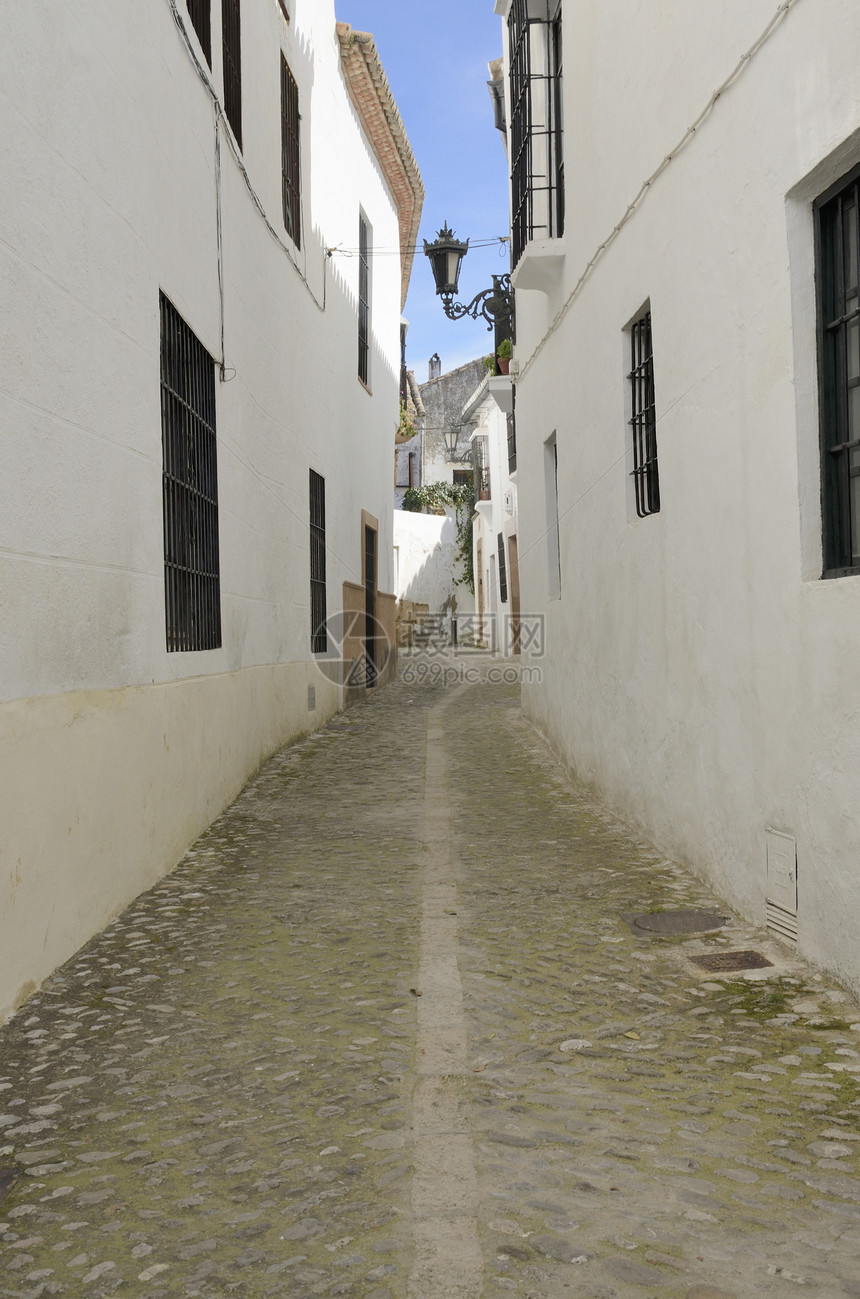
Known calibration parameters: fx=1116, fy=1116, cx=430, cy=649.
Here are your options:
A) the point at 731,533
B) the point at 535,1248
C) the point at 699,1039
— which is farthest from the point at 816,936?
the point at 535,1248

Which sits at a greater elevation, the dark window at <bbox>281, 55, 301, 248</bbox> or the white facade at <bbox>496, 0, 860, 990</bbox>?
the dark window at <bbox>281, 55, 301, 248</bbox>

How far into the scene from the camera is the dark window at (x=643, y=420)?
6043mm

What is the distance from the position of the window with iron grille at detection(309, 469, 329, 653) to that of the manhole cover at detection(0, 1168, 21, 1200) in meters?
8.52

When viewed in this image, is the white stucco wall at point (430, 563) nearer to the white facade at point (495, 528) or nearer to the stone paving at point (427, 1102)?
the white facade at point (495, 528)

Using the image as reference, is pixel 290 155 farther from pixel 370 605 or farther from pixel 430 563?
pixel 430 563

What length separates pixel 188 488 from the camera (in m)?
6.45

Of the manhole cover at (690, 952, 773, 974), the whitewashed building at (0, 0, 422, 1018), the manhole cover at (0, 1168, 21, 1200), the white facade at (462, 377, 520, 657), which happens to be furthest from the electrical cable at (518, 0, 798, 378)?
the white facade at (462, 377, 520, 657)

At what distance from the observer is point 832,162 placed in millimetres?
3557

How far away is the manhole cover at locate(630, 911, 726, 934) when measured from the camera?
4.31m

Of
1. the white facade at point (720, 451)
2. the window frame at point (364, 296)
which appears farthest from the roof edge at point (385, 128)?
the white facade at point (720, 451)

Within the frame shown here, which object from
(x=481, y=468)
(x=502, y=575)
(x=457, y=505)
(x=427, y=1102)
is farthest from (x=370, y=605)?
(x=457, y=505)

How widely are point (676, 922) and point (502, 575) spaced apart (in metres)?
19.1

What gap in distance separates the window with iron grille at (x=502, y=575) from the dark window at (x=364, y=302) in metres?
7.80

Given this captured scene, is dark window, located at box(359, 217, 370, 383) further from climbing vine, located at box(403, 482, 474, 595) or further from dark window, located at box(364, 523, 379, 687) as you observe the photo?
climbing vine, located at box(403, 482, 474, 595)
